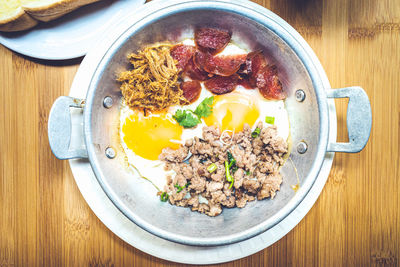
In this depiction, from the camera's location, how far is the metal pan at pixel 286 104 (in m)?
1.50

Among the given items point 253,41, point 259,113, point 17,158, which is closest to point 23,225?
point 17,158

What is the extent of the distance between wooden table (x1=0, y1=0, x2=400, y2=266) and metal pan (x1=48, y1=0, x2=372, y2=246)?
31cm

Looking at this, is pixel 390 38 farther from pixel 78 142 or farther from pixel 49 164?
pixel 49 164

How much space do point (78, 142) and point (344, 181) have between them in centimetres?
189

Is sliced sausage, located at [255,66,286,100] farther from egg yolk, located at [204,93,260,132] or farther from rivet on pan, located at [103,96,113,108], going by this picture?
rivet on pan, located at [103,96,113,108]

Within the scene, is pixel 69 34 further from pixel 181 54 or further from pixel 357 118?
pixel 357 118

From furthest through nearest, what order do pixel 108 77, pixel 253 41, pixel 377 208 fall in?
pixel 377 208 < pixel 253 41 < pixel 108 77

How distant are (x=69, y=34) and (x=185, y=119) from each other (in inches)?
→ 39.2

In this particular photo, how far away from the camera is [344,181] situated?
1.86m

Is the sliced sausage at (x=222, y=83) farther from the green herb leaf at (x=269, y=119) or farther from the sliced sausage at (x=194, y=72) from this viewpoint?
the green herb leaf at (x=269, y=119)

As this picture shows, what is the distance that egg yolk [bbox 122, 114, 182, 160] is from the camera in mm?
1757

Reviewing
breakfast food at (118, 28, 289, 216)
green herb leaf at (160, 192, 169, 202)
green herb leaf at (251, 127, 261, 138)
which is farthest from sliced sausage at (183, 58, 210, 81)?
green herb leaf at (160, 192, 169, 202)

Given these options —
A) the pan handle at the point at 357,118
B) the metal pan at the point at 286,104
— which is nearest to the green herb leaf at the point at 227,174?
the metal pan at the point at 286,104

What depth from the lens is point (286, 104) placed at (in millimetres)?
1842
